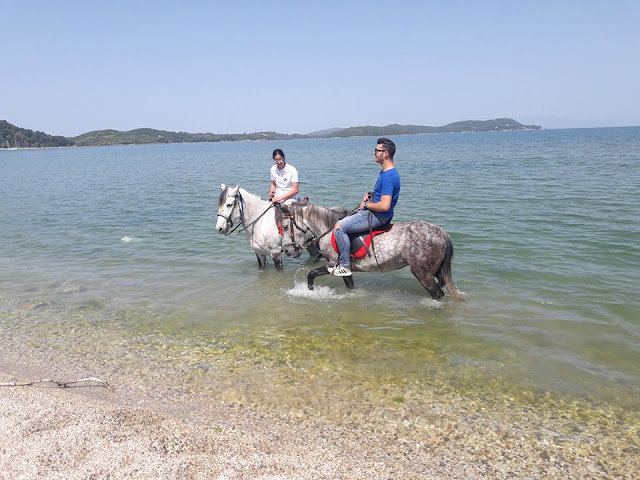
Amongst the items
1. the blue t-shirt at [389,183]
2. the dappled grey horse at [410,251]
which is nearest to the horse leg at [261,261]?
the dappled grey horse at [410,251]

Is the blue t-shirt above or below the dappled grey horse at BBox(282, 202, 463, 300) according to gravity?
above

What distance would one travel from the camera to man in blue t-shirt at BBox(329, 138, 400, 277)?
7.46 meters

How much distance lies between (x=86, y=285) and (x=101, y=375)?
531 cm

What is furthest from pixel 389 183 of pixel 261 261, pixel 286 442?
pixel 261 261

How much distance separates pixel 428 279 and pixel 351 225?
188cm

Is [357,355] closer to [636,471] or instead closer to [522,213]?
[636,471]

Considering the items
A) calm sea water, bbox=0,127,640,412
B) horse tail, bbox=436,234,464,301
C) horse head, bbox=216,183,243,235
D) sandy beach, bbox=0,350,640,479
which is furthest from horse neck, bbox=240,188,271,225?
sandy beach, bbox=0,350,640,479

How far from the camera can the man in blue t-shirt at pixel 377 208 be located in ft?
24.5

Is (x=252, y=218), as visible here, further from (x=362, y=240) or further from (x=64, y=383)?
(x=64, y=383)

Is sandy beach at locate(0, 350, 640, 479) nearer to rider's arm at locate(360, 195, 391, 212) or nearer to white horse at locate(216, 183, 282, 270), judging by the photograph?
rider's arm at locate(360, 195, 391, 212)

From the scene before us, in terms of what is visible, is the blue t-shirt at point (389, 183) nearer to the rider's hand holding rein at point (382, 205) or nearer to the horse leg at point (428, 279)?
the rider's hand holding rein at point (382, 205)

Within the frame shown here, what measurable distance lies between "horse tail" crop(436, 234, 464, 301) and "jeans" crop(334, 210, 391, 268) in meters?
1.28

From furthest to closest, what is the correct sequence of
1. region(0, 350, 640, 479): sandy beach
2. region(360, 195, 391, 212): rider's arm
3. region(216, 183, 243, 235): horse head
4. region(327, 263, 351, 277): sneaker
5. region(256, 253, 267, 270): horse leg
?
region(256, 253, 267, 270): horse leg
region(216, 183, 243, 235): horse head
region(327, 263, 351, 277): sneaker
region(360, 195, 391, 212): rider's arm
region(0, 350, 640, 479): sandy beach

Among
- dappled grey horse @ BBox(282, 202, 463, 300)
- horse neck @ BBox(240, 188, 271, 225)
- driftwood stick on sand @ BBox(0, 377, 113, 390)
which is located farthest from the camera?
horse neck @ BBox(240, 188, 271, 225)
